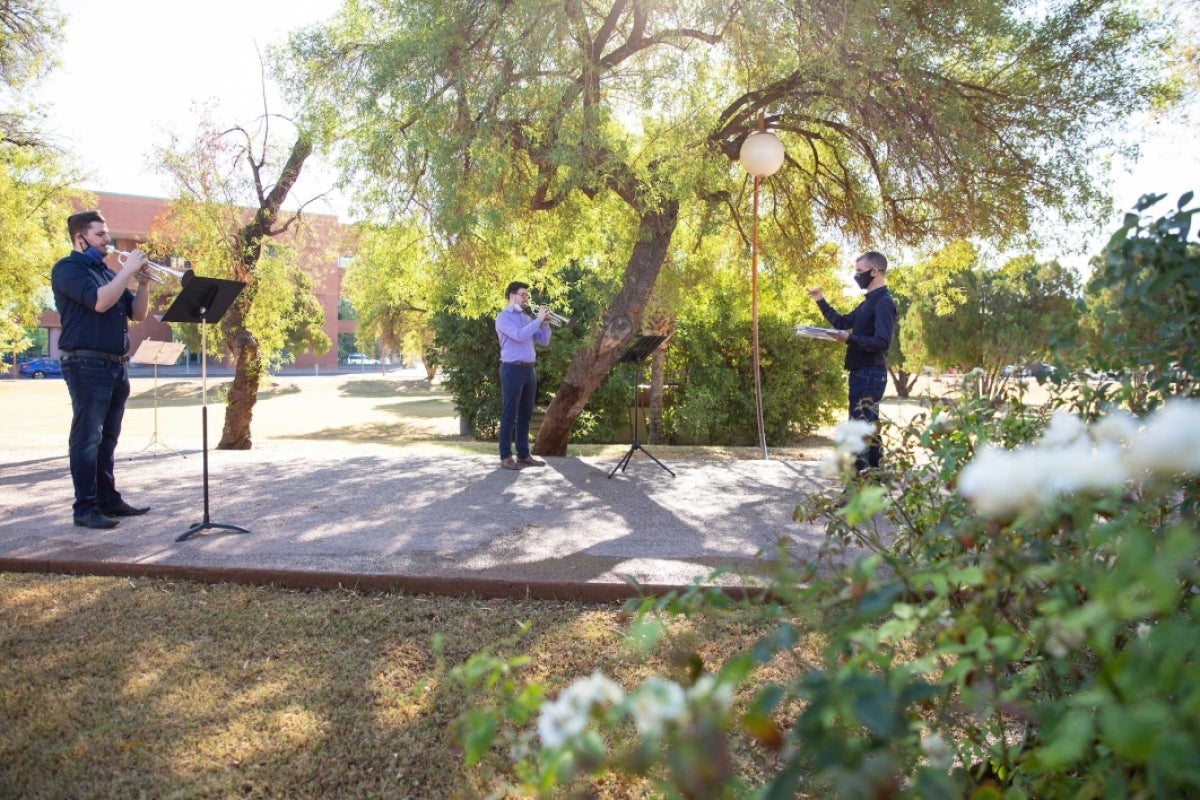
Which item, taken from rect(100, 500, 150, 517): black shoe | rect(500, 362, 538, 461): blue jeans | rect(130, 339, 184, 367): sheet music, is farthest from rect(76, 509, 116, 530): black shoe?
rect(130, 339, 184, 367): sheet music

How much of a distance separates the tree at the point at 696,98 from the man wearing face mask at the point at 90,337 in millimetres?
3241

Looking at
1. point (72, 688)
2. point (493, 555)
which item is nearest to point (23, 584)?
point (72, 688)

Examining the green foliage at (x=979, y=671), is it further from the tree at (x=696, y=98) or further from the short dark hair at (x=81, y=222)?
the tree at (x=696, y=98)

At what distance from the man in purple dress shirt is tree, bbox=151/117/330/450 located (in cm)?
559

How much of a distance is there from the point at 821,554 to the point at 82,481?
4890 millimetres

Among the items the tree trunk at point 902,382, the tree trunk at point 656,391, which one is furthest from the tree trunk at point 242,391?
the tree trunk at point 902,382

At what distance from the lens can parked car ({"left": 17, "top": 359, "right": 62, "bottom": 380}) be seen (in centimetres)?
4206

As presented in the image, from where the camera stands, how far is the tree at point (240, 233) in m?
11.2

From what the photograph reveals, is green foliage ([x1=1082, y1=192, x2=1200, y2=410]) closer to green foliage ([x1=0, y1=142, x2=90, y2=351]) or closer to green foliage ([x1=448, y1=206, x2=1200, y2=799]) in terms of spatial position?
green foliage ([x1=448, y1=206, x2=1200, y2=799])

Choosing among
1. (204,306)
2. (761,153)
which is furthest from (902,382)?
(204,306)

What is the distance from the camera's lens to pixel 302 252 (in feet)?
41.6

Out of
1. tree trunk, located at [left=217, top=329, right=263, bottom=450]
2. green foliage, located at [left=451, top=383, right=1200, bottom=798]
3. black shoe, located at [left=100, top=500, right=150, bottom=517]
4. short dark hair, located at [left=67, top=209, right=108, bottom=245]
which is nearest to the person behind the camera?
green foliage, located at [left=451, top=383, right=1200, bottom=798]

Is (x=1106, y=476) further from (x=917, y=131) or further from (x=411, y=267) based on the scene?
(x=411, y=267)

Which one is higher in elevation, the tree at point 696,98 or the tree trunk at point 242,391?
the tree at point 696,98
